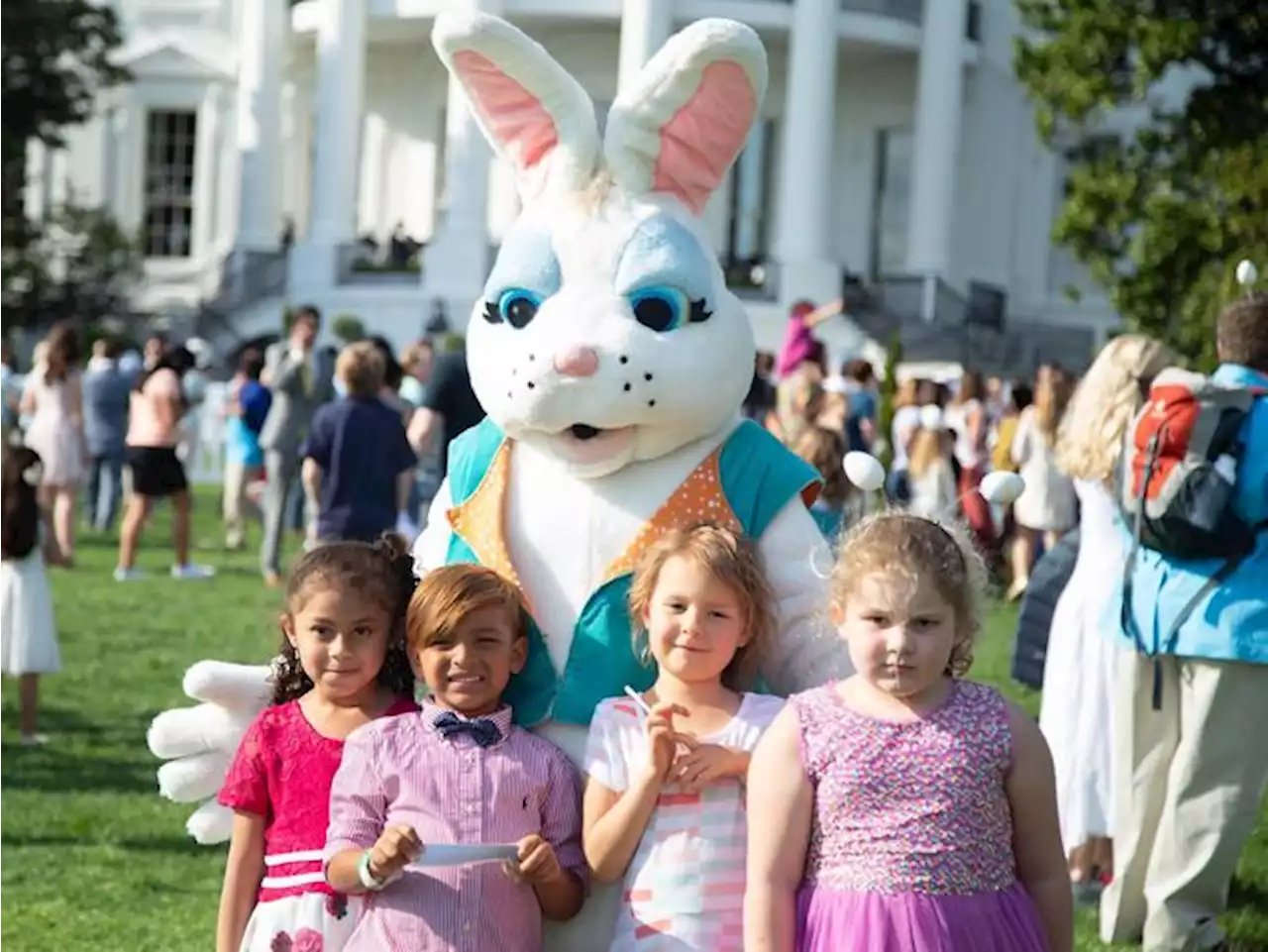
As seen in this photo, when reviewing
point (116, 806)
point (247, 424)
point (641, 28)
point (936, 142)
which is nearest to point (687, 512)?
point (116, 806)

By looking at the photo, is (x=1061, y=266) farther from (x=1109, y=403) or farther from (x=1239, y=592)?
(x=1239, y=592)

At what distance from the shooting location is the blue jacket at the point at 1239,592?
661 cm

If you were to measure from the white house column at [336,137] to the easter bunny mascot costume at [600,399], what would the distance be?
97.1 ft

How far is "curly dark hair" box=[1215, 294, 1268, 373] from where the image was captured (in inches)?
266

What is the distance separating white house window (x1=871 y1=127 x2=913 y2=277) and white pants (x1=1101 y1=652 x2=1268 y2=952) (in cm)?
3146

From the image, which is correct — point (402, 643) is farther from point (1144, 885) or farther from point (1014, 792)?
point (1144, 885)

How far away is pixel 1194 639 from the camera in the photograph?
21.8ft

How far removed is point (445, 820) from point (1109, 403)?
10.9 feet

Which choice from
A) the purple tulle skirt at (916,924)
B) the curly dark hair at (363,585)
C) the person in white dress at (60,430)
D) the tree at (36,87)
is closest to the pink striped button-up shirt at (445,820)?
the curly dark hair at (363,585)

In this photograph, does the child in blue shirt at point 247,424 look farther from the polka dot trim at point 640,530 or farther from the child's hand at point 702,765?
the child's hand at point 702,765

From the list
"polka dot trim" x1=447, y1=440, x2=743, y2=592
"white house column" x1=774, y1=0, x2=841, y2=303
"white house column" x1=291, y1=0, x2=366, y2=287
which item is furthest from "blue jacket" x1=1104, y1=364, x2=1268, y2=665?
"white house column" x1=291, y1=0, x2=366, y2=287

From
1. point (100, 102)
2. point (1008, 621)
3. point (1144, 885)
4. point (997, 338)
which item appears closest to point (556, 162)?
point (1144, 885)

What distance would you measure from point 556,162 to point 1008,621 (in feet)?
33.0

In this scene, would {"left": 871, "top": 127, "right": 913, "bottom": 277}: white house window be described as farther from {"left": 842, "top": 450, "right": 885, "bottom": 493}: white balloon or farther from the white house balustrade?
{"left": 842, "top": 450, "right": 885, "bottom": 493}: white balloon
